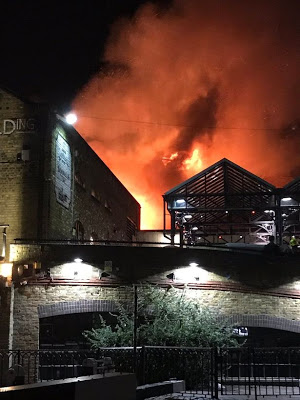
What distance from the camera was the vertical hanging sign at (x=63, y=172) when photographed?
2108 centimetres

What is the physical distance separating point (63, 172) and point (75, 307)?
20.1ft

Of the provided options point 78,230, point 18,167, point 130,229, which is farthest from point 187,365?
point 130,229

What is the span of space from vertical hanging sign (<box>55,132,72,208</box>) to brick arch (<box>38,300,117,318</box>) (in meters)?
4.64

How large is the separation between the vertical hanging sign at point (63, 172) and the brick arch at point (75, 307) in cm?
464

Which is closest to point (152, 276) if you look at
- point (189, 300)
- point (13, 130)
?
point (189, 300)

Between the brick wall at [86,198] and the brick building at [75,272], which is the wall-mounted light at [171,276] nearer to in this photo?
the brick building at [75,272]

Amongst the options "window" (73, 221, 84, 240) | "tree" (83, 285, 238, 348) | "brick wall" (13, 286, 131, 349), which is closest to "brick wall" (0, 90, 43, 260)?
"brick wall" (13, 286, 131, 349)

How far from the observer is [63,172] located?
21.8 metres

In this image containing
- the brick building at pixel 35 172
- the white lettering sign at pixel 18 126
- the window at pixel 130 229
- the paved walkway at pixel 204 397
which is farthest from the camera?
the window at pixel 130 229

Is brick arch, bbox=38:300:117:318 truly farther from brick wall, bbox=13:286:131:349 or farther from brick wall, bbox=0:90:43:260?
brick wall, bbox=0:90:43:260

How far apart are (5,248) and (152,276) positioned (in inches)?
204

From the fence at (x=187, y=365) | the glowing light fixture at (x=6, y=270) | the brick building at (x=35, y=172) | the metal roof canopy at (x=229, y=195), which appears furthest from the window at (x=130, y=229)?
the fence at (x=187, y=365)

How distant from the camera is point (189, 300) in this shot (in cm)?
1805

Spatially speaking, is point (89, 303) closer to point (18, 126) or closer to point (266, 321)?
point (266, 321)
